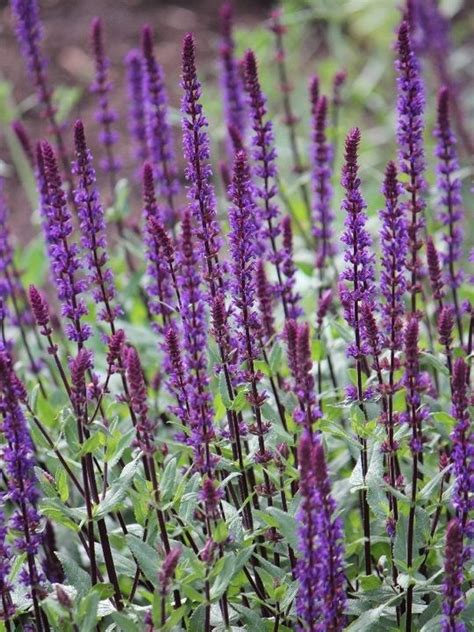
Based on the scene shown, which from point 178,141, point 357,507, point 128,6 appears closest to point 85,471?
point 357,507

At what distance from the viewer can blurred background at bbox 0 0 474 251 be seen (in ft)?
33.7

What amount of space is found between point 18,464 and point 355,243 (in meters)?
1.38

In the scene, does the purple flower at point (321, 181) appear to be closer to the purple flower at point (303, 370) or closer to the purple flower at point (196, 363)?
the purple flower at point (196, 363)

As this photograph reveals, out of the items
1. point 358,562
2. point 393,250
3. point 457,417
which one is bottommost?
point 358,562

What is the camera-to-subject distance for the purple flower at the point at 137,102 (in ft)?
20.8

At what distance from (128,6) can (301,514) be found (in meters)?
13.4

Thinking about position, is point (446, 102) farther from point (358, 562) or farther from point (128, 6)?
Answer: point (128, 6)

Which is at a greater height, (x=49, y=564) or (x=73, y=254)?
(x=73, y=254)

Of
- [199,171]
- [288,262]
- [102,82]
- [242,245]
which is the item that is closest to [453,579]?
[242,245]

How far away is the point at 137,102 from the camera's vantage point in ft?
21.3

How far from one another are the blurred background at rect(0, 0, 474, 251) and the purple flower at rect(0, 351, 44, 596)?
5.62 meters

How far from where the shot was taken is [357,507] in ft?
16.4

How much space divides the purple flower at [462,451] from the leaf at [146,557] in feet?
3.49

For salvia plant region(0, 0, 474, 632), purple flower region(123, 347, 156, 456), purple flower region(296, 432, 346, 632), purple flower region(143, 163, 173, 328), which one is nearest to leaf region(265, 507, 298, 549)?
salvia plant region(0, 0, 474, 632)
